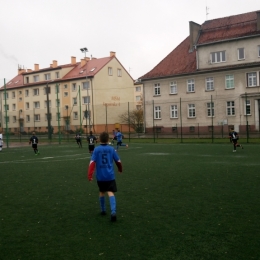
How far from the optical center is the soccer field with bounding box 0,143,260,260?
540 centimetres

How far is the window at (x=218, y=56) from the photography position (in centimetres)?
4338

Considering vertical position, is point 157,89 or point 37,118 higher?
point 157,89

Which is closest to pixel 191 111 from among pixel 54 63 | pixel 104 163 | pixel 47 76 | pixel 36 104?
pixel 47 76

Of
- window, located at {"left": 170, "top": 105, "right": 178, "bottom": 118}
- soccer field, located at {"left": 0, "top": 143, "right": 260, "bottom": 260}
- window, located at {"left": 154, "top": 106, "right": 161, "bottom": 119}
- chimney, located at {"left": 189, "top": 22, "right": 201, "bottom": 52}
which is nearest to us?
soccer field, located at {"left": 0, "top": 143, "right": 260, "bottom": 260}

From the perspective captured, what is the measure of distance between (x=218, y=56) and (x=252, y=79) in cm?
525

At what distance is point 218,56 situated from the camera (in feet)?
143

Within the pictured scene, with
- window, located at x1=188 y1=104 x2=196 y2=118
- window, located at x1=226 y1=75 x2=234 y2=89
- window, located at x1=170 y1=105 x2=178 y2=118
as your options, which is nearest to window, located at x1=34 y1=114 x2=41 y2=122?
window, located at x1=170 y1=105 x2=178 y2=118

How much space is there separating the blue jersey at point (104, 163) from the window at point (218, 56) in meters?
38.8

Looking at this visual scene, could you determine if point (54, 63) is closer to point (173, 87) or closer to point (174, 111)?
point (173, 87)

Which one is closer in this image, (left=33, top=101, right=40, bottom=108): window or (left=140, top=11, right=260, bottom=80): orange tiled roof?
(left=140, top=11, right=260, bottom=80): orange tiled roof

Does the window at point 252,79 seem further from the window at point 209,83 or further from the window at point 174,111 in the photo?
the window at point 174,111

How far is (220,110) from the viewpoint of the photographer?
4100 cm

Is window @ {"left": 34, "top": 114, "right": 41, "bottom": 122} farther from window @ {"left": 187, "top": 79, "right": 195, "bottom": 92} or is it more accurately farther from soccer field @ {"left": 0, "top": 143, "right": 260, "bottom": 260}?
soccer field @ {"left": 0, "top": 143, "right": 260, "bottom": 260}

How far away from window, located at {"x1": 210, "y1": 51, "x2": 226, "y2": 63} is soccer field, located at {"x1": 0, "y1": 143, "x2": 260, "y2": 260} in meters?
33.3
